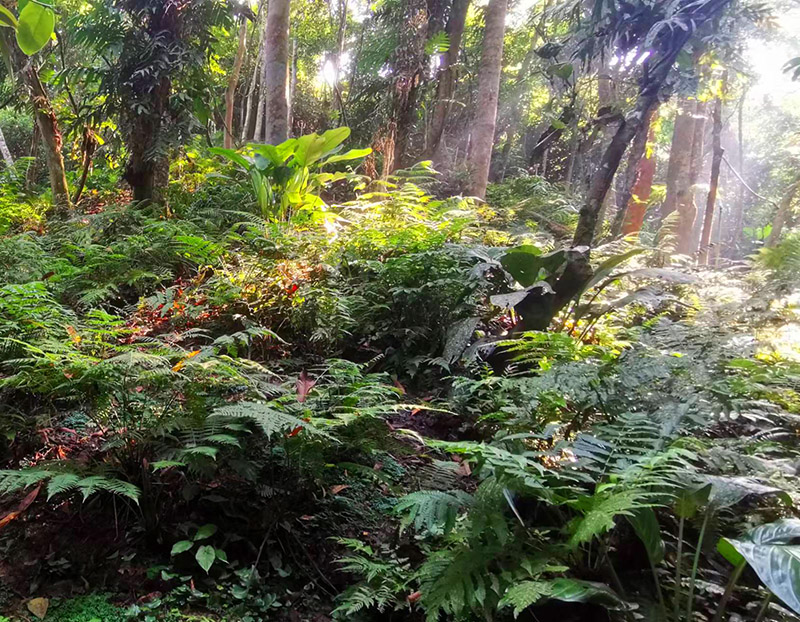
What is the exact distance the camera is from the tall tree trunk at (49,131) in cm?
464

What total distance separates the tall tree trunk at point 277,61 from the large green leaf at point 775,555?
590cm

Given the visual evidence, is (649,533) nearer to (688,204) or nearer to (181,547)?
(181,547)

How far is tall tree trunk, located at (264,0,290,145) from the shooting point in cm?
567

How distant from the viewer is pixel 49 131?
193 inches

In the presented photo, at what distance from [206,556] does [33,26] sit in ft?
8.30

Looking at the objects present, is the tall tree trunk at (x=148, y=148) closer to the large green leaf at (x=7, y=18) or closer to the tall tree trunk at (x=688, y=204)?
the large green leaf at (x=7, y=18)

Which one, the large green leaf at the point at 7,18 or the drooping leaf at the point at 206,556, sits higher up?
the large green leaf at the point at 7,18

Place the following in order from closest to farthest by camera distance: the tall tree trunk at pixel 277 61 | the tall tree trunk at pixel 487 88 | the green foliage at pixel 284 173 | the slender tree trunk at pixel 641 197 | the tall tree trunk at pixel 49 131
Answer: the tall tree trunk at pixel 49 131 < the green foliage at pixel 284 173 < the tall tree trunk at pixel 277 61 < the tall tree trunk at pixel 487 88 < the slender tree trunk at pixel 641 197

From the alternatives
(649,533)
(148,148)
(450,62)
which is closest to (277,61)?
(148,148)

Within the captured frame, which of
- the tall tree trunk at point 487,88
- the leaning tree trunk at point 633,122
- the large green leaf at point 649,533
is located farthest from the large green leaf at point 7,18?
the tall tree trunk at point 487,88

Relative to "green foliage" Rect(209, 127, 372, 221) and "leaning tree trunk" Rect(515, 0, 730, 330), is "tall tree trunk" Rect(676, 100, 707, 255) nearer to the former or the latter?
"leaning tree trunk" Rect(515, 0, 730, 330)

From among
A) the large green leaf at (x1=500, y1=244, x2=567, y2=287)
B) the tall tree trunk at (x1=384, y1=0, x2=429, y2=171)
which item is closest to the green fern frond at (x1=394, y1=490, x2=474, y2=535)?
the large green leaf at (x1=500, y1=244, x2=567, y2=287)

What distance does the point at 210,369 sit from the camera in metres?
1.79

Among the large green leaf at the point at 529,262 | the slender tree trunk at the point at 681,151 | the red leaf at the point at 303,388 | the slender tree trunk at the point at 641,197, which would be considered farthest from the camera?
the slender tree trunk at the point at 641,197
